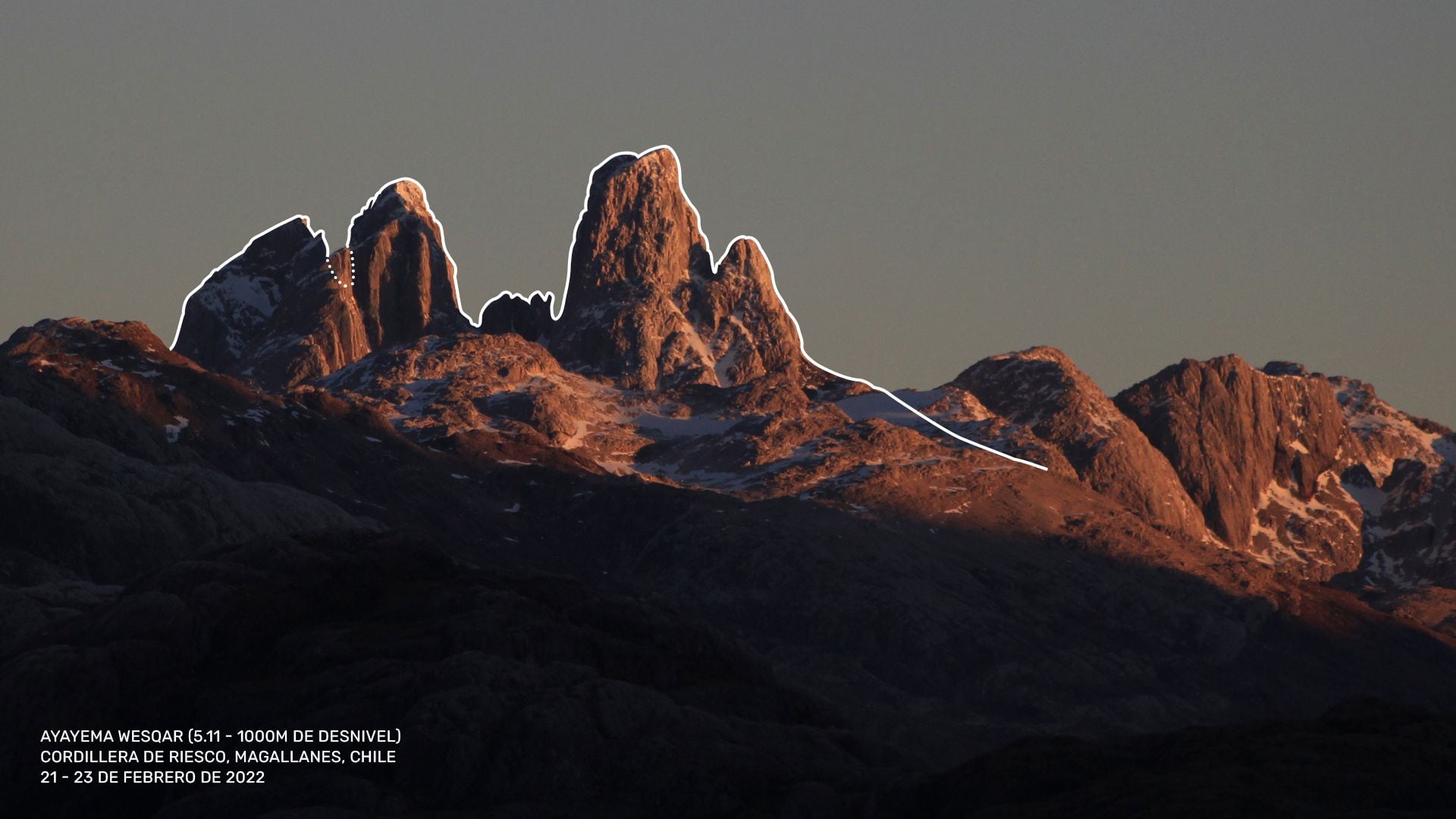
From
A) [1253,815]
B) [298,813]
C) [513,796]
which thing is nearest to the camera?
[1253,815]

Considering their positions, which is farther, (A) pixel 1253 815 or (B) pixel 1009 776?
(B) pixel 1009 776

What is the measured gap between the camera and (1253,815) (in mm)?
159750

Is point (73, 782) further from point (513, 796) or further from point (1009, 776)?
point (1009, 776)

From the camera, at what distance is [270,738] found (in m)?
198

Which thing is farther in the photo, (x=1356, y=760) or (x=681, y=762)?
(x=681, y=762)

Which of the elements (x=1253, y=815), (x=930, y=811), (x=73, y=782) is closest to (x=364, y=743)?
(x=73, y=782)

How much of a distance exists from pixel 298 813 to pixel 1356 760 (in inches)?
2964

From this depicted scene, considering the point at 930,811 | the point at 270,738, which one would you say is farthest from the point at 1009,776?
the point at 270,738

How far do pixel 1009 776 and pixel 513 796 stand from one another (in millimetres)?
38413

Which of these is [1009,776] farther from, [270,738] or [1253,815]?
[270,738]

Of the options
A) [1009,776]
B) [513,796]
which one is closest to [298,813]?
[513,796]

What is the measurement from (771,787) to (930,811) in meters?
15.7

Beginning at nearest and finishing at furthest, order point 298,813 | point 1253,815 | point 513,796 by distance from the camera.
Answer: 1. point 1253,815
2. point 298,813
3. point 513,796

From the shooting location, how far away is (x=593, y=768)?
195375 mm
